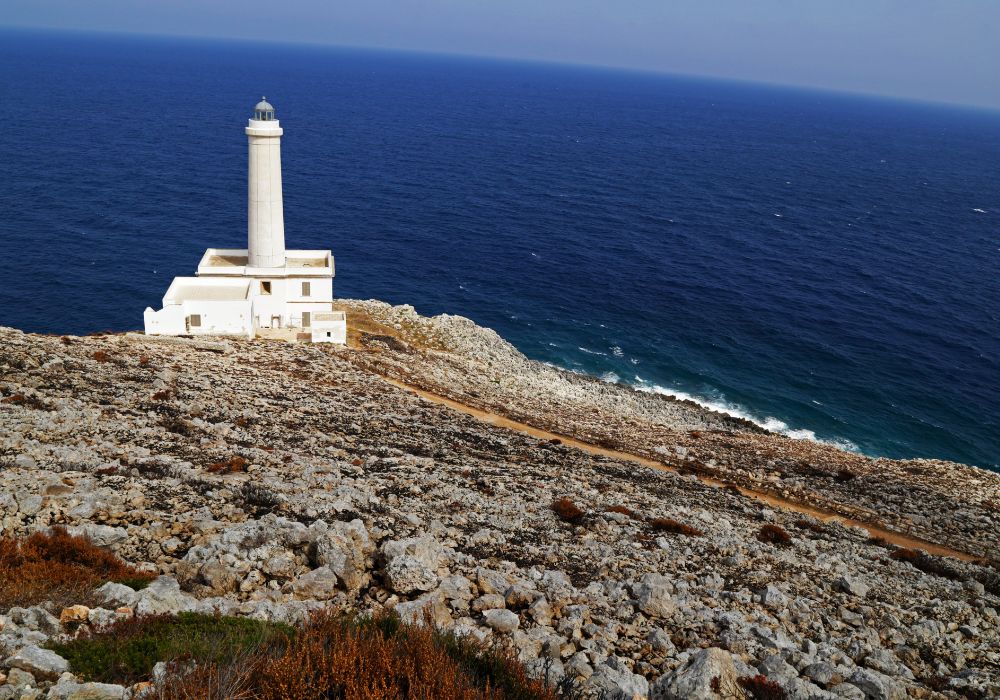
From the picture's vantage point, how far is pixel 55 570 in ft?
47.3

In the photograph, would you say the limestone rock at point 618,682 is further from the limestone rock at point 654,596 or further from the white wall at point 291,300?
the white wall at point 291,300

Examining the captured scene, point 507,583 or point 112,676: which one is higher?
point 112,676

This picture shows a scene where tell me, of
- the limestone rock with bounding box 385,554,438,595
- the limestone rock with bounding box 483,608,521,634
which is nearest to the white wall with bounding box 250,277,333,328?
the limestone rock with bounding box 385,554,438,595

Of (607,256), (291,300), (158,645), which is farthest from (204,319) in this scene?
(607,256)

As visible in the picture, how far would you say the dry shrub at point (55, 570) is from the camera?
43.3 feet

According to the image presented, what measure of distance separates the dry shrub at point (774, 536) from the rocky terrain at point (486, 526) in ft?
0.41

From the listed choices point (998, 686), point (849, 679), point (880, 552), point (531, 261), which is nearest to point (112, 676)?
point (849, 679)

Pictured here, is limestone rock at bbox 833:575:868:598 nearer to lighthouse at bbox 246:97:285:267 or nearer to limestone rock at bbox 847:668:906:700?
limestone rock at bbox 847:668:906:700

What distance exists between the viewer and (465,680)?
11.3 m

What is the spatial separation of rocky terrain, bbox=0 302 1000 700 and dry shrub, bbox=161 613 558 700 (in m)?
1.42

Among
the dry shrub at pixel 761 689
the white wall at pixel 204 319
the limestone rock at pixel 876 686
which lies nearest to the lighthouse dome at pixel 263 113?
the white wall at pixel 204 319

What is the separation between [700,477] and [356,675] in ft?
82.4

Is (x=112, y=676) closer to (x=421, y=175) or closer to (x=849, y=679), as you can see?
(x=849, y=679)

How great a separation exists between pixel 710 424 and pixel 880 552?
27.5 m
